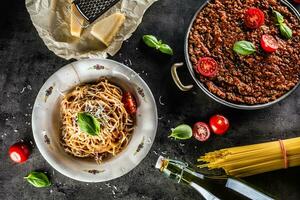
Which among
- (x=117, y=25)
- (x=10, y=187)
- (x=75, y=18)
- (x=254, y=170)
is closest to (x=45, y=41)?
(x=75, y=18)

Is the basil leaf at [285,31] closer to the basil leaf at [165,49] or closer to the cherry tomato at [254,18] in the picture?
the cherry tomato at [254,18]

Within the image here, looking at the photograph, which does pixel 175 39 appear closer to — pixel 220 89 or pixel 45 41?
pixel 220 89

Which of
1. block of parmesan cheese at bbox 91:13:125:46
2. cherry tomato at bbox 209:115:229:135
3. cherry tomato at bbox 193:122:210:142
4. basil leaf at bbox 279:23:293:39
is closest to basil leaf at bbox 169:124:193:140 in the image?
cherry tomato at bbox 193:122:210:142

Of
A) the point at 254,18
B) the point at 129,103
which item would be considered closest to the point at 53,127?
the point at 129,103

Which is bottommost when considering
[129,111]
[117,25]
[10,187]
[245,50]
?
[10,187]

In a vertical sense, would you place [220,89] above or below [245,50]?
below

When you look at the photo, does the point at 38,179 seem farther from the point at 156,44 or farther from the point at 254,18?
the point at 254,18
